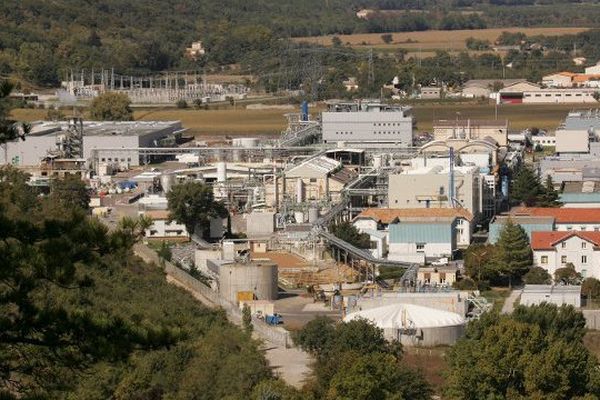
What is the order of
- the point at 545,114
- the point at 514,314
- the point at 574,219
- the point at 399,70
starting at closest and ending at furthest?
the point at 514,314 → the point at 574,219 → the point at 545,114 → the point at 399,70

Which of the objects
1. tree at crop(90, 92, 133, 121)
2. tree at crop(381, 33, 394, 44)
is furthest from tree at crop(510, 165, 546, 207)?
tree at crop(381, 33, 394, 44)

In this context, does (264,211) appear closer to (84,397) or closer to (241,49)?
(84,397)

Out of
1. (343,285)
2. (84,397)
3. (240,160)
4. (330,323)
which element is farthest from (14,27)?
(84,397)

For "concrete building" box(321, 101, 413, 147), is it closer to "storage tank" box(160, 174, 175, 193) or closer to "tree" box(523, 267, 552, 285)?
"storage tank" box(160, 174, 175, 193)

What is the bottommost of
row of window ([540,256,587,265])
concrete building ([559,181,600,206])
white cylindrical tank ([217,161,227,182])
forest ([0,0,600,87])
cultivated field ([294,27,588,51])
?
row of window ([540,256,587,265])

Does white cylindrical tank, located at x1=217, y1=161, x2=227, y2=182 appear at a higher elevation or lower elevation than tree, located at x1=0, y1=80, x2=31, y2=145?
lower

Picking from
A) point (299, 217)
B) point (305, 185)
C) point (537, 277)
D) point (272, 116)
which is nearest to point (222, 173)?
point (305, 185)
